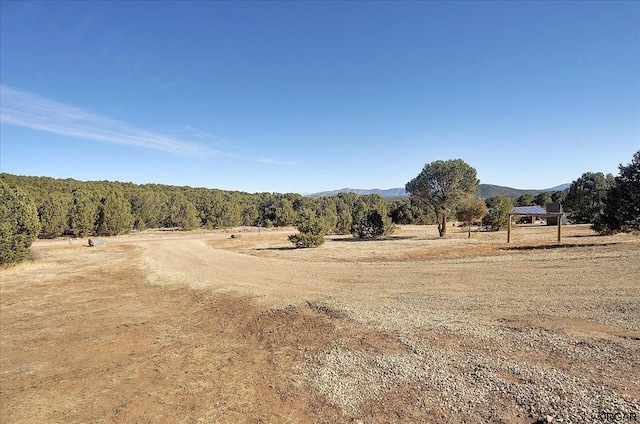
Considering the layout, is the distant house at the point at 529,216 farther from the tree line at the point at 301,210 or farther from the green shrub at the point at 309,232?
the green shrub at the point at 309,232

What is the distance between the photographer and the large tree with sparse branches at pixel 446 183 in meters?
45.9

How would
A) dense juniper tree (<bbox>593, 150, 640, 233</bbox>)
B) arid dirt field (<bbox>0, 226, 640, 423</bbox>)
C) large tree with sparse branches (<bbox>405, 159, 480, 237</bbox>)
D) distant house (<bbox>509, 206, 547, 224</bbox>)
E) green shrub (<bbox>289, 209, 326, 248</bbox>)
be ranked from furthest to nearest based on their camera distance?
distant house (<bbox>509, 206, 547, 224</bbox>) < large tree with sparse branches (<bbox>405, 159, 480, 237</bbox>) < green shrub (<bbox>289, 209, 326, 248</bbox>) < dense juniper tree (<bbox>593, 150, 640, 233</bbox>) < arid dirt field (<bbox>0, 226, 640, 423</bbox>)

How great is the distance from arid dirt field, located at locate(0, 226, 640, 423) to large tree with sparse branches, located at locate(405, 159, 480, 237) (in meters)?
27.8

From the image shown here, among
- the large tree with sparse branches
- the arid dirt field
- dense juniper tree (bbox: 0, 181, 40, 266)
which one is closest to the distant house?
the large tree with sparse branches

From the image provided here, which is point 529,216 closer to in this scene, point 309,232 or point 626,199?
point 626,199

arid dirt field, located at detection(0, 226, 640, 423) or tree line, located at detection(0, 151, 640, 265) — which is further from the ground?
tree line, located at detection(0, 151, 640, 265)

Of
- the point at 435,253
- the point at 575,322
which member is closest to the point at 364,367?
the point at 575,322

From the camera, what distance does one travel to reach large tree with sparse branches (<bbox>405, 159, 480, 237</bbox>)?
45938 mm

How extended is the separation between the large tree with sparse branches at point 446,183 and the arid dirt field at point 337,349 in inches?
1096

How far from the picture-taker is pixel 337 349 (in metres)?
8.90

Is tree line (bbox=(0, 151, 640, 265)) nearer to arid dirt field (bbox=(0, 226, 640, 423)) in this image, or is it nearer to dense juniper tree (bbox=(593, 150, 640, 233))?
dense juniper tree (bbox=(593, 150, 640, 233))

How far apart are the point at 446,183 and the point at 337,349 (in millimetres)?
41616

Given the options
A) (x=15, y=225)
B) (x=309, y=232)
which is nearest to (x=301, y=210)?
(x=309, y=232)

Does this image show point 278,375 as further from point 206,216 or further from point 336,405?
point 206,216
